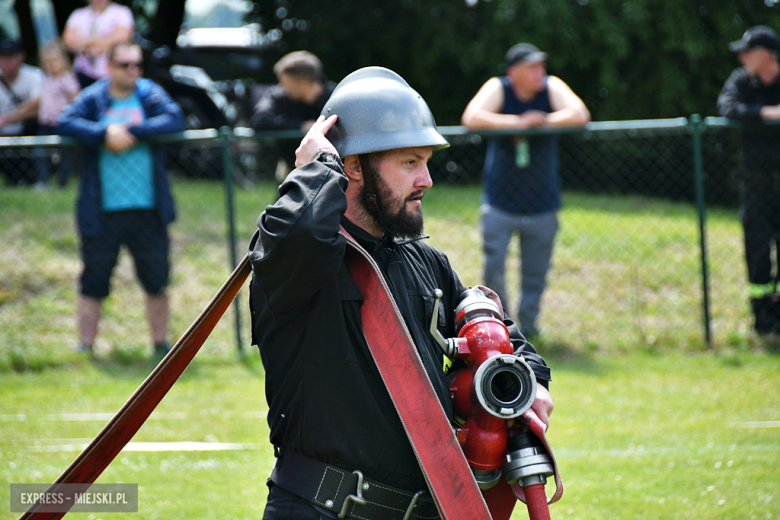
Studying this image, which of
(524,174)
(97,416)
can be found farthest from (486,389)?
(524,174)

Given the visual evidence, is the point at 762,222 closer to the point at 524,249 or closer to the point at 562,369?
the point at 524,249

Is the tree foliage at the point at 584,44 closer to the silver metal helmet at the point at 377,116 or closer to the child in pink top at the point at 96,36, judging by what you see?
the child in pink top at the point at 96,36

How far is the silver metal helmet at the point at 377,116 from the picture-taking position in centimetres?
294

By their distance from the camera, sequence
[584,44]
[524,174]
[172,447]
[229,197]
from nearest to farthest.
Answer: [172,447], [524,174], [229,197], [584,44]

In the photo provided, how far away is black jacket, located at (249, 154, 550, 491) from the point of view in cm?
253

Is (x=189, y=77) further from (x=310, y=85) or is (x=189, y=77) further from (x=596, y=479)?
(x=596, y=479)

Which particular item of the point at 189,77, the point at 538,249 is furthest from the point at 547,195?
the point at 189,77

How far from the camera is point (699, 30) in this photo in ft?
53.6

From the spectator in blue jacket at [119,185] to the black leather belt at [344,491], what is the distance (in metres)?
5.33

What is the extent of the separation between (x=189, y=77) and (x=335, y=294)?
13.0 m

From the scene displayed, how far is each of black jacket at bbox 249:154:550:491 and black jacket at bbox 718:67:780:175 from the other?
6191mm

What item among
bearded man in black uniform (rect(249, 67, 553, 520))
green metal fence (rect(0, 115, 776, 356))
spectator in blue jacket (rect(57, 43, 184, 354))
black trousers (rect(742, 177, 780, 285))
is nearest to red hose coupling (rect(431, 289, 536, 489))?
bearded man in black uniform (rect(249, 67, 553, 520))

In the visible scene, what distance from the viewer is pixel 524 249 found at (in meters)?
8.01

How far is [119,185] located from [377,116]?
520 centimetres
